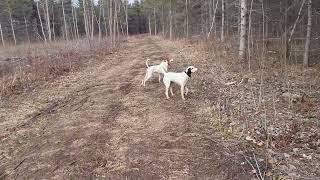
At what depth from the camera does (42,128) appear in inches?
289

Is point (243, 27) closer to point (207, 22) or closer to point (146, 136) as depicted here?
point (146, 136)

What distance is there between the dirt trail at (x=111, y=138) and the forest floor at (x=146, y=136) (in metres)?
0.02

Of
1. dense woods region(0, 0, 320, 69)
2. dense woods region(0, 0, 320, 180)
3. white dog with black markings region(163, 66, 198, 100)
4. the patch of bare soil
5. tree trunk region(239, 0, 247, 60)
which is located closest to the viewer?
the patch of bare soil

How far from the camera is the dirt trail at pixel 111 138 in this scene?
5070 millimetres

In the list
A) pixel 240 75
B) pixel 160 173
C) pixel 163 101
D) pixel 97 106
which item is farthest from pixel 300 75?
pixel 160 173

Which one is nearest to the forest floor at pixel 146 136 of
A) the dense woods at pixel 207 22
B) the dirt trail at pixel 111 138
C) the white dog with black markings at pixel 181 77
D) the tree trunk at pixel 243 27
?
the dirt trail at pixel 111 138

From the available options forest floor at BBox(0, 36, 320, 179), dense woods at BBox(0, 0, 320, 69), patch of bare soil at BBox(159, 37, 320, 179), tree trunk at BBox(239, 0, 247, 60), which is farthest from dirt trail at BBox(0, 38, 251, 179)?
dense woods at BBox(0, 0, 320, 69)

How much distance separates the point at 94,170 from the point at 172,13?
122 feet

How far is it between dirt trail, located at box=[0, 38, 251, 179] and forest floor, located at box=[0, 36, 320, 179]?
0.06ft

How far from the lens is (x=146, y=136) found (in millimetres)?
6312

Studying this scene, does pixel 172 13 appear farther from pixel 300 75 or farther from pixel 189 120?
pixel 189 120

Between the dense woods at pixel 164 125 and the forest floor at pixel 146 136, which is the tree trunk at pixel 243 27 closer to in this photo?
the dense woods at pixel 164 125

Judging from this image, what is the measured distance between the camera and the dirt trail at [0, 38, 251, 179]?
16.6 feet

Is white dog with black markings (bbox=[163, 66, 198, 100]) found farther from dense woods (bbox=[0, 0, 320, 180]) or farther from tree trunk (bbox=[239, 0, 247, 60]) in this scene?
tree trunk (bbox=[239, 0, 247, 60])
